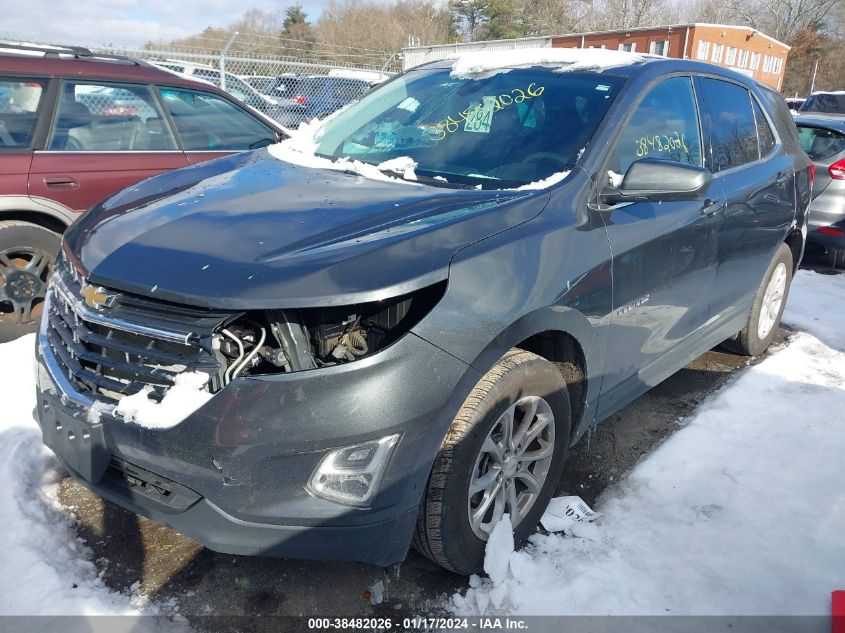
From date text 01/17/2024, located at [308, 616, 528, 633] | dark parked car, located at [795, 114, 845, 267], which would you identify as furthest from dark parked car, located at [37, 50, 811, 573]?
dark parked car, located at [795, 114, 845, 267]

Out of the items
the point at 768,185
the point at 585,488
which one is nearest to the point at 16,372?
the point at 585,488

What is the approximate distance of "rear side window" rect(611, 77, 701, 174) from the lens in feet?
9.41

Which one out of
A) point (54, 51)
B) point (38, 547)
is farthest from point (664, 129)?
point (54, 51)

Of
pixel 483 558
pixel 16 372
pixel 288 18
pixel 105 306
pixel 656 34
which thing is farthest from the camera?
pixel 288 18

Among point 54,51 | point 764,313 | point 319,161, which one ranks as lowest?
point 764,313

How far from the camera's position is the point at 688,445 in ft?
11.0

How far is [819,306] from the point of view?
5.80 m

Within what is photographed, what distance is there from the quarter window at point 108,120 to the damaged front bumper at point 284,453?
3068mm

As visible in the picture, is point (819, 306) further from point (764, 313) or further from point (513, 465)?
point (513, 465)

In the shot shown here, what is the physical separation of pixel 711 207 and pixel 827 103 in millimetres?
13355

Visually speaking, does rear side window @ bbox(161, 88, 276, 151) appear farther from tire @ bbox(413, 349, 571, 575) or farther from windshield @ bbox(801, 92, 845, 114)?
windshield @ bbox(801, 92, 845, 114)

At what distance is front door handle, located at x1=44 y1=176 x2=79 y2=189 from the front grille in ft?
7.98

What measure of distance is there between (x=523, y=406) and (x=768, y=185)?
252 cm

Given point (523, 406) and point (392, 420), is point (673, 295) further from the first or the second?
point (392, 420)
